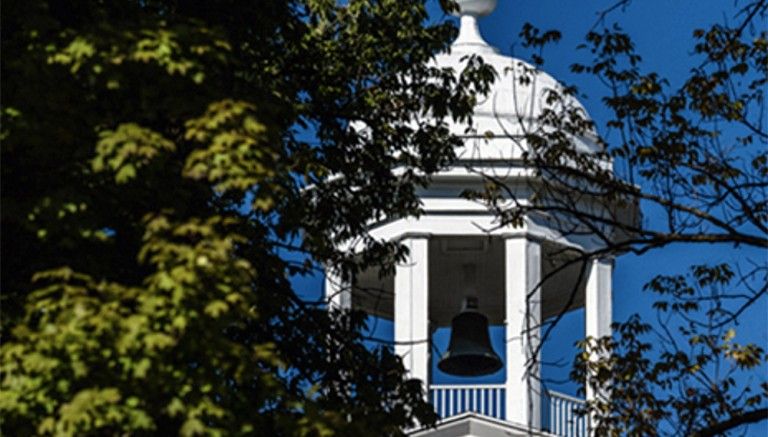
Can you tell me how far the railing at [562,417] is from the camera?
4106cm

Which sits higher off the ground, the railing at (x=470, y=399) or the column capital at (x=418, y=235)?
the column capital at (x=418, y=235)

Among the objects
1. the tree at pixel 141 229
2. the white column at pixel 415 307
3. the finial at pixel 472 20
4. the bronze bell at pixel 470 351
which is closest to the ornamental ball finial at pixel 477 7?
the finial at pixel 472 20

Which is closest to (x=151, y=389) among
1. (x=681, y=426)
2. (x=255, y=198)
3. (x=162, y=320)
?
(x=162, y=320)

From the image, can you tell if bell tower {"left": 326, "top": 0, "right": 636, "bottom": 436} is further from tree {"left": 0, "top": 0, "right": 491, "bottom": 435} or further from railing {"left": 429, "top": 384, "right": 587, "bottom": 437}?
tree {"left": 0, "top": 0, "right": 491, "bottom": 435}

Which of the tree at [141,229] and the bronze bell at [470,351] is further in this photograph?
the bronze bell at [470,351]

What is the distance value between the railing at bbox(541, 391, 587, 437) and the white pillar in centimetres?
98

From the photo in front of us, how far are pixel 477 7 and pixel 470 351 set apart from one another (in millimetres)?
4766

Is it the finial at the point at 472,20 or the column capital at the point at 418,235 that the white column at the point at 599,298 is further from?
the finial at the point at 472,20

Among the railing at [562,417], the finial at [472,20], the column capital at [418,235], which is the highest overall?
the finial at [472,20]

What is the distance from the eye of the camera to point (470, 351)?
40469mm

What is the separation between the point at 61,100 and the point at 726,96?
659 cm

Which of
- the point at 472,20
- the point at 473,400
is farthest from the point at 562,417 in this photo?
the point at 472,20

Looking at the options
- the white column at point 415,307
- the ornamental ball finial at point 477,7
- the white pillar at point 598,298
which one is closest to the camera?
the ornamental ball finial at point 477,7

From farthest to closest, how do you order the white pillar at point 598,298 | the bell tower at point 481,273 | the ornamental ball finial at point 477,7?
the white pillar at point 598,298
the ornamental ball finial at point 477,7
the bell tower at point 481,273
